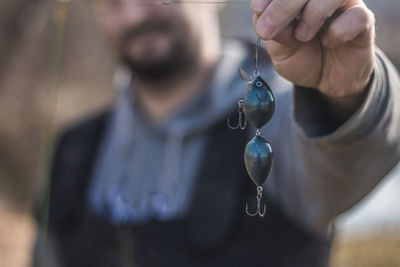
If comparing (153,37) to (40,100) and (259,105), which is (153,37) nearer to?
(259,105)

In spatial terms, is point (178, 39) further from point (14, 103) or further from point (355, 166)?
point (14, 103)

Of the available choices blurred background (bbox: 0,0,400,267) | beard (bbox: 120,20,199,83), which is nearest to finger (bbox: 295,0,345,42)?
beard (bbox: 120,20,199,83)

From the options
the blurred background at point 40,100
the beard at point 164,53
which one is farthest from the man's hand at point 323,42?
the blurred background at point 40,100

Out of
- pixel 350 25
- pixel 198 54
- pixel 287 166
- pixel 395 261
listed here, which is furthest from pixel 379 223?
pixel 350 25

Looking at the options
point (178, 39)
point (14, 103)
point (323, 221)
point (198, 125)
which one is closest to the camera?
point (323, 221)

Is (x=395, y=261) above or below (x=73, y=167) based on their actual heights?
below
